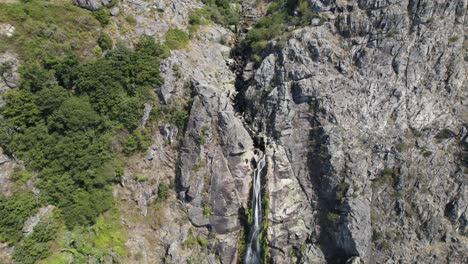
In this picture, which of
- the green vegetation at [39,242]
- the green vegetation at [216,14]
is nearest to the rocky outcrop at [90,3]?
the green vegetation at [216,14]

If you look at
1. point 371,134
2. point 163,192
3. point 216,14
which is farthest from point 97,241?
point 216,14

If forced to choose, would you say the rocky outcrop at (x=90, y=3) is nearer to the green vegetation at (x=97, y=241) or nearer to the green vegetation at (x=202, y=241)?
the green vegetation at (x=97, y=241)

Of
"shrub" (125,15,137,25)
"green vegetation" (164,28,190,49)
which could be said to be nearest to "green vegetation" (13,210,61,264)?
"green vegetation" (164,28,190,49)

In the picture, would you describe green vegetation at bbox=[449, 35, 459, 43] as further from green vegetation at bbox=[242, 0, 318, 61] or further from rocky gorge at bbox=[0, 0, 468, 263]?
green vegetation at bbox=[242, 0, 318, 61]

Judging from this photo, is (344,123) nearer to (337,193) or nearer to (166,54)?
(337,193)

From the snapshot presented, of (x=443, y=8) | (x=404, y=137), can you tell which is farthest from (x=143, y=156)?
(x=443, y=8)

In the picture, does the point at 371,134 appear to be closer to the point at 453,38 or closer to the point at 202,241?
the point at 453,38

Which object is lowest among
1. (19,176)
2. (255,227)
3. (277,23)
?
(255,227)
